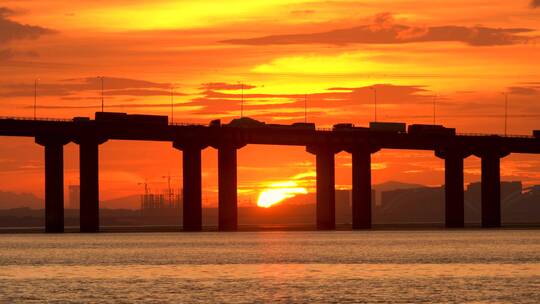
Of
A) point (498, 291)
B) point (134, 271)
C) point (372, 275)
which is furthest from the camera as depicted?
point (134, 271)

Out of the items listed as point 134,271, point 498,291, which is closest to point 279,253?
point 134,271

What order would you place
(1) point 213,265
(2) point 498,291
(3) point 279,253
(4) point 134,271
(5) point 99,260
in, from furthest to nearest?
1. (3) point 279,253
2. (5) point 99,260
3. (1) point 213,265
4. (4) point 134,271
5. (2) point 498,291

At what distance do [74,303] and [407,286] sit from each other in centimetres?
3173

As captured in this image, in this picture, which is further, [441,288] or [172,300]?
[441,288]

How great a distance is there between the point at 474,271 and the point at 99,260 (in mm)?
56775

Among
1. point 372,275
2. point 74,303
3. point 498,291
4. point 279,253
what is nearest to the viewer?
point 74,303

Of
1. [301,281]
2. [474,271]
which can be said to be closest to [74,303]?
[301,281]

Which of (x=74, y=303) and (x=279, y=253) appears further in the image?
(x=279, y=253)

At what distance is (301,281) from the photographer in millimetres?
117188

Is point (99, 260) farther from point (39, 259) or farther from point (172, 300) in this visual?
point (172, 300)

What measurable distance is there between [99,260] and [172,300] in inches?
2768

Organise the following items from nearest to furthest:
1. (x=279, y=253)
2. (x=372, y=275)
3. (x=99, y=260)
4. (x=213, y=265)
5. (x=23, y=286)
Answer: (x=23, y=286)
(x=372, y=275)
(x=213, y=265)
(x=99, y=260)
(x=279, y=253)

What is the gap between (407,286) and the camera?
11000 cm

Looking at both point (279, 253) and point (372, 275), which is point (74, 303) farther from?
point (279, 253)
